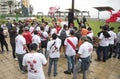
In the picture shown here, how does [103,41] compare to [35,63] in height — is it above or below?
below

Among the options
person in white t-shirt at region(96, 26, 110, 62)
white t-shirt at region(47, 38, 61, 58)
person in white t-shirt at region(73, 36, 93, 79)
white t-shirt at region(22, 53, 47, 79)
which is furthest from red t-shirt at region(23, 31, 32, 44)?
white t-shirt at region(22, 53, 47, 79)

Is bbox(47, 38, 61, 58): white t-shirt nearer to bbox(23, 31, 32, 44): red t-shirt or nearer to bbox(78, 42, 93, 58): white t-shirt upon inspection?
bbox(78, 42, 93, 58): white t-shirt

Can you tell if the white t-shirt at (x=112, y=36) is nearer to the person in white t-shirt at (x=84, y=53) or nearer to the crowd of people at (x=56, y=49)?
the crowd of people at (x=56, y=49)

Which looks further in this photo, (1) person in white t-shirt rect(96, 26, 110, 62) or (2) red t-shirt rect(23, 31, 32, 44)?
(1) person in white t-shirt rect(96, 26, 110, 62)

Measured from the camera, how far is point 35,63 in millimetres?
4898

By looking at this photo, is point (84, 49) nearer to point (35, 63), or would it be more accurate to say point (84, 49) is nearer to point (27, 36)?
point (35, 63)

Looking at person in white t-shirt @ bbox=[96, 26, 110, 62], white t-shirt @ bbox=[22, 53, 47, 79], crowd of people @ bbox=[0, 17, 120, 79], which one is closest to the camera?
white t-shirt @ bbox=[22, 53, 47, 79]

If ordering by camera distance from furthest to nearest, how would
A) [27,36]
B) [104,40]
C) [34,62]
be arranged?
[104,40], [27,36], [34,62]

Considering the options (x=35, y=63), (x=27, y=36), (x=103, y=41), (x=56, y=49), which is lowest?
(x=103, y=41)

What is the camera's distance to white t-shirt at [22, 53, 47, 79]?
191 inches

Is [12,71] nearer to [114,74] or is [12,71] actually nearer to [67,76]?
[67,76]

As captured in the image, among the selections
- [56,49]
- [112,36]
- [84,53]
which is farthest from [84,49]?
[112,36]

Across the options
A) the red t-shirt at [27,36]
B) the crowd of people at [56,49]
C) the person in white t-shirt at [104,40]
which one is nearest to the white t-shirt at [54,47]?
the crowd of people at [56,49]

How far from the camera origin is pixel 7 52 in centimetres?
1223
